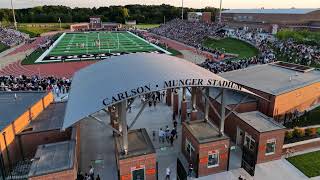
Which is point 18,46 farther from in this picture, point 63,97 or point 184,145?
point 184,145

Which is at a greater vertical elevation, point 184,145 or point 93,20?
point 93,20

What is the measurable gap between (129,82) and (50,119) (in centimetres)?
676

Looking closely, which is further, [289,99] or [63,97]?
[63,97]

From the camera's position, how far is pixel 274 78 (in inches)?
842

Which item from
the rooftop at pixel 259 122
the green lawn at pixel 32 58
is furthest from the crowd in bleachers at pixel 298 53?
the green lawn at pixel 32 58

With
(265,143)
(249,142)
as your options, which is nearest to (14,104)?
(249,142)

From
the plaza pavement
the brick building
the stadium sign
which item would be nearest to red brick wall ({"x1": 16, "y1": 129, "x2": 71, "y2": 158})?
the plaza pavement

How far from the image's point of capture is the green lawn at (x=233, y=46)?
44.8 meters

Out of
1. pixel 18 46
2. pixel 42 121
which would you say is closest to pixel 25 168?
pixel 42 121

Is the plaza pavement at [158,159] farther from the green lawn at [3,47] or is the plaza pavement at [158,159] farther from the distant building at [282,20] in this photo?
the distant building at [282,20]

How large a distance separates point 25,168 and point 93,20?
3921 inches

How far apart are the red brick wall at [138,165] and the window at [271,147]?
21.0 ft

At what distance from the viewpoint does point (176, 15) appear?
123m

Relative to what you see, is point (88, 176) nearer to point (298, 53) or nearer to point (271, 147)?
point (271, 147)
